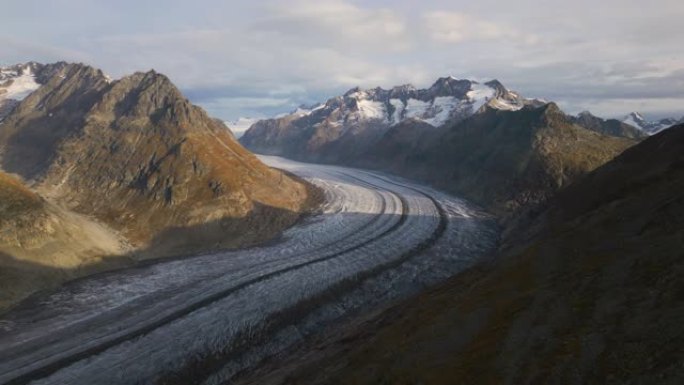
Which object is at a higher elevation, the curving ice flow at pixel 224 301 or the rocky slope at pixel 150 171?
the rocky slope at pixel 150 171

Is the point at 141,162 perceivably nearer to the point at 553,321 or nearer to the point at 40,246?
the point at 40,246

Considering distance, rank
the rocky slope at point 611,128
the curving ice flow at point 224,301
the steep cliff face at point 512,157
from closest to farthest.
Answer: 1. the curving ice flow at point 224,301
2. the steep cliff face at point 512,157
3. the rocky slope at point 611,128

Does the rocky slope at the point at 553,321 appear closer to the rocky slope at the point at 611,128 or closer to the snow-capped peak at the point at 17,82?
the snow-capped peak at the point at 17,82

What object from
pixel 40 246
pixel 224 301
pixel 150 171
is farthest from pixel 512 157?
pixel 40 246

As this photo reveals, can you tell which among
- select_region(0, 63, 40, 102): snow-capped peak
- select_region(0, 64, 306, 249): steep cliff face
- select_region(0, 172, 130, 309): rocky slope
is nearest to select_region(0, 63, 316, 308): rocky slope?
select_region(0, 64, 306, 249): steep cliff face

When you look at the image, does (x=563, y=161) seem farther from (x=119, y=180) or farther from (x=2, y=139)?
(x=2, y=139)

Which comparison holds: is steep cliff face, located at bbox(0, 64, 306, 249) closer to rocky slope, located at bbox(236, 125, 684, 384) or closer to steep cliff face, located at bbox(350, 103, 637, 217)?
steep cliff face, located at bbox(350, 103, 637, 217)

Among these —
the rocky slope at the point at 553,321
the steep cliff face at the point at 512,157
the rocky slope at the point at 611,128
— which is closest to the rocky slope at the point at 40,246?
the rocky slope at the point at 553,321
